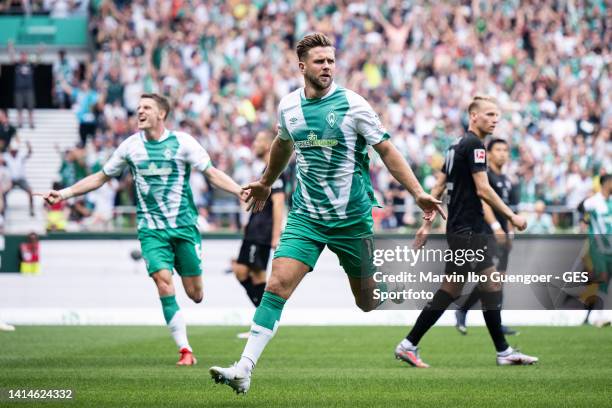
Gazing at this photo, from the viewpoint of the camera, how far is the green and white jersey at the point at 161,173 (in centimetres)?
1159

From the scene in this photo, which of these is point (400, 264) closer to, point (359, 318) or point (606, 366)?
point (606, 366)

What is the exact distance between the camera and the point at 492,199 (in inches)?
429

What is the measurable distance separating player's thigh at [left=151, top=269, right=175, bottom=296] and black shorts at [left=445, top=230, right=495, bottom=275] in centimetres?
283

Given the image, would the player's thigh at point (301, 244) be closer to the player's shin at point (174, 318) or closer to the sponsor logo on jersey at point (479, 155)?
the sponsor logo on jersey at point (479, 155)

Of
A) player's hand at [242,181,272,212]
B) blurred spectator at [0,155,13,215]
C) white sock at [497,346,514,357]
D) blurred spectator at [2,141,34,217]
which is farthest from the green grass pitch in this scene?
blurred spectator at [2,141,34,217]

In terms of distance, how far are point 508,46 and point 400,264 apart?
20.6 m

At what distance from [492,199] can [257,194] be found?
2.80m

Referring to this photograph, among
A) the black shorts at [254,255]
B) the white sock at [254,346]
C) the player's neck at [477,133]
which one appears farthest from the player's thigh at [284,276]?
the black shorts at [254,255]

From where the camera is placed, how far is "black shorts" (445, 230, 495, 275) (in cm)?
1112

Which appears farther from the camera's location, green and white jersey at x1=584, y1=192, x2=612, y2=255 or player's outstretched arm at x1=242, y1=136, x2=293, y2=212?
green and white jersey at x1=584, y1=192, x2=612, y2=255

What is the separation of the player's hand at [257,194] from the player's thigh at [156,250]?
229cm

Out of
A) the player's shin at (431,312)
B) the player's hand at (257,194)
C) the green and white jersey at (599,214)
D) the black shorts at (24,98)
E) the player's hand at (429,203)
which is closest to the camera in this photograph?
the player's hand at (429,203)

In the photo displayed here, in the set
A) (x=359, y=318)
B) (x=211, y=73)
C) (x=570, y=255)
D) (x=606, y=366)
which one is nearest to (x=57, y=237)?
(x=359, y=318)

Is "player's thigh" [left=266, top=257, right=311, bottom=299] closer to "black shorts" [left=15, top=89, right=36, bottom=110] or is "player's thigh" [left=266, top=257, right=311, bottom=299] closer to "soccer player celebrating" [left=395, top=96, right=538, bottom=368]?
"soccer player celebrating" [left=395, top=96, right=538, bottom=368]
